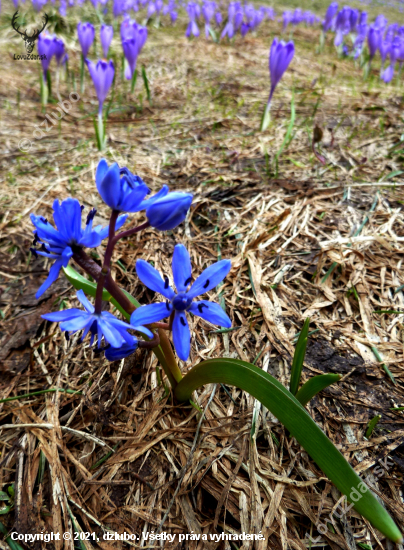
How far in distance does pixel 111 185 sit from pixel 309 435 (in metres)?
0.77

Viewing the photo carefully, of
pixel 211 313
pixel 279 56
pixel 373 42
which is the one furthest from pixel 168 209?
pixel 373 42

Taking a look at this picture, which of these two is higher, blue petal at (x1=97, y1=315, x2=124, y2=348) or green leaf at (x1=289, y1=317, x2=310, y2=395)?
blue petal at (x1=97, y1=315, x2=124, y2=348)

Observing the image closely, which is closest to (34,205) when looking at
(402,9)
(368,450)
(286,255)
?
(286,255)

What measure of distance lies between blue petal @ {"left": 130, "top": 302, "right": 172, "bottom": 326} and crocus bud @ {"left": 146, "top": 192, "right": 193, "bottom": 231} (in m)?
0.20

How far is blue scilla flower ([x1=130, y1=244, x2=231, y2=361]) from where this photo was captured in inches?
38.2

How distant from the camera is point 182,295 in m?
0.99

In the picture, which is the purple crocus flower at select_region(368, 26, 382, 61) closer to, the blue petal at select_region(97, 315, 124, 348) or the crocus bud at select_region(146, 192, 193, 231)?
the crocus bud at select_region(146, 192, 193, 231)

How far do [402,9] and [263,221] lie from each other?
2112 centimetres

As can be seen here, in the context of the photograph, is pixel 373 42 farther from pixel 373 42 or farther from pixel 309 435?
pixel 309 435

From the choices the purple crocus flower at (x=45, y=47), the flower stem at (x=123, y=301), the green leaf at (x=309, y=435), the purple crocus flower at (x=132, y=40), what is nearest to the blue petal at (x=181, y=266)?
the flower stem at (x=123, y=301)

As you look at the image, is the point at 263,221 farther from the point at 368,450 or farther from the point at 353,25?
the point at 353,25

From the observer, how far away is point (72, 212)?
910mm

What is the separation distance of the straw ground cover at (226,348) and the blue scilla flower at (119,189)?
27.9 inches

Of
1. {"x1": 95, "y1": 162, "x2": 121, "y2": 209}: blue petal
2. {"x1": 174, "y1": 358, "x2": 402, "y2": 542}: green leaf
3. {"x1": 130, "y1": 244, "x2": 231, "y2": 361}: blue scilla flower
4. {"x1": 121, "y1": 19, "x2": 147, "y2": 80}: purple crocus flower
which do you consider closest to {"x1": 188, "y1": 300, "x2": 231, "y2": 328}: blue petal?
{"x1": 130, "y1": 244, "x2": 231, "y2": 361}: blue scilla flower
